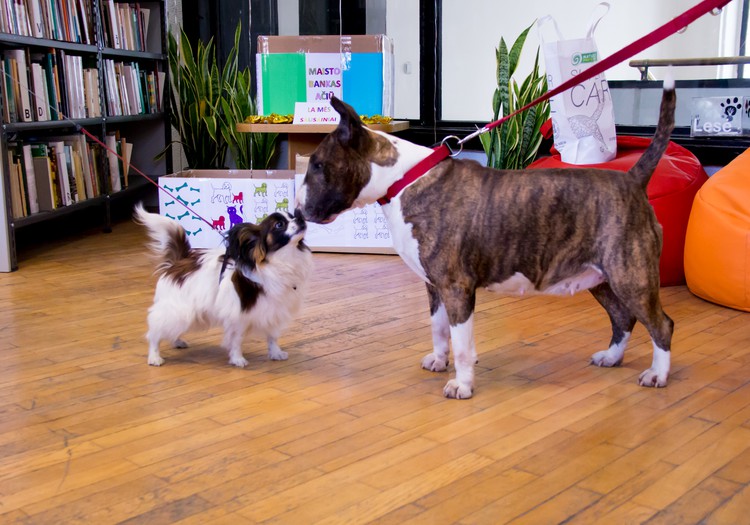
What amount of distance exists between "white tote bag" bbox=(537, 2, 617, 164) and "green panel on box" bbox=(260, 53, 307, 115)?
1622mm

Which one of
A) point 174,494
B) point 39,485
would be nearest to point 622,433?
point 174,494

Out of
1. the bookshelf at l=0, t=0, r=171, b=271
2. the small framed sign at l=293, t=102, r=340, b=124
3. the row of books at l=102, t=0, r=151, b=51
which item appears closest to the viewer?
the bookshelf at l=0, t=0, r=171, b=271

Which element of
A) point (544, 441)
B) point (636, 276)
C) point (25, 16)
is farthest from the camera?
point (25, 16)

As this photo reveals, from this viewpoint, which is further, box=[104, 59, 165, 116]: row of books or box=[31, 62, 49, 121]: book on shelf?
box=[104, 59, 165, 116]: row of books

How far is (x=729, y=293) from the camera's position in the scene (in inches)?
139

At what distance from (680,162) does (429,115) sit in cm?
209

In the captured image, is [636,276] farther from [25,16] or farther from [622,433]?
[25,16]

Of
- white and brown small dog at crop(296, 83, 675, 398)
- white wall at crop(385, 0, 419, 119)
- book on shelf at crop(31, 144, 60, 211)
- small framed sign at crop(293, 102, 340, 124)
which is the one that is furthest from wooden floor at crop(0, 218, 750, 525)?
white wall at crop(385, 0, 419, 119)

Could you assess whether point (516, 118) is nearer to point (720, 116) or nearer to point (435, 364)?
point (720, 116)

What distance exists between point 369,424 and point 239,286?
2.30 ft

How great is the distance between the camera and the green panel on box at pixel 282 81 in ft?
16.5

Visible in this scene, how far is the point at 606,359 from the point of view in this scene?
2855mm

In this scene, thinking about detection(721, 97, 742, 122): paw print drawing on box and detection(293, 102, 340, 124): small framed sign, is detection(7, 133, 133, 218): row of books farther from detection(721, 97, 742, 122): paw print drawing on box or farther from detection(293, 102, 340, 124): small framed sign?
detection(721, 97, 742, 122): paw print drawing on box

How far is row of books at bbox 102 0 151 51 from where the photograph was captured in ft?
18.2
